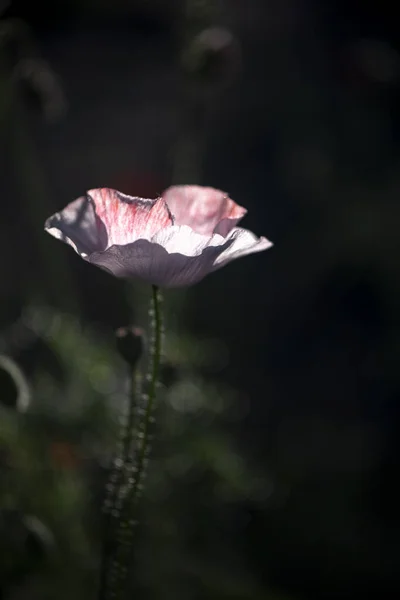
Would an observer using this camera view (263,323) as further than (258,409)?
Yes

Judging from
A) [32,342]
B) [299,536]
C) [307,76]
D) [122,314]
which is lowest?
[299,536]

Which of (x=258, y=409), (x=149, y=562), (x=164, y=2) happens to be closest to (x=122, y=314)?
(x=258, y=409)

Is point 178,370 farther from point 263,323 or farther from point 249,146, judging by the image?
point 249,146

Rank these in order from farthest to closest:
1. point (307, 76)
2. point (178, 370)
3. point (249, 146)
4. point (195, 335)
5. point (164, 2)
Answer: point (164, 2) → point (307, 76) → point (249, 146) → point (195, 335) → point (178, 370)

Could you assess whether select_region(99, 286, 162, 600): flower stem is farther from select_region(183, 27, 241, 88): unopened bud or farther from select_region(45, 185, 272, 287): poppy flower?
select_region(183, 27, 241, 88): unopened bud

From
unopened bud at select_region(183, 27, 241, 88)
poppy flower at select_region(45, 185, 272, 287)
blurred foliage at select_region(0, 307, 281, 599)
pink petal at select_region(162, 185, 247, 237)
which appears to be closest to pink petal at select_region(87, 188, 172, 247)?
poppy flower at select_region(45, 185, 272, 287)

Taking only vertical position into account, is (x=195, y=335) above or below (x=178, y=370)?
below

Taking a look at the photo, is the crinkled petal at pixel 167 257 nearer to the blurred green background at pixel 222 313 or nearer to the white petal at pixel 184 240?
the white petal at pixel 184 240

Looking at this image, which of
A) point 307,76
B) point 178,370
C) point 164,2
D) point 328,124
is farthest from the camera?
point 164,2
